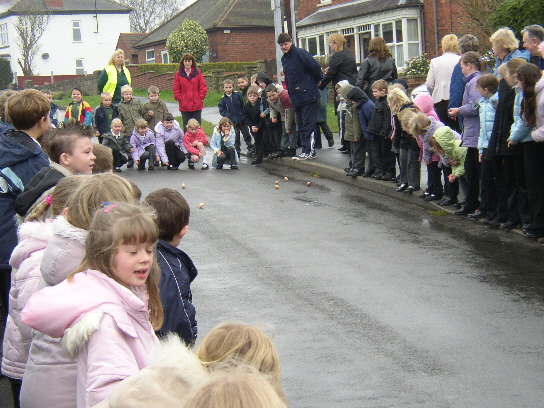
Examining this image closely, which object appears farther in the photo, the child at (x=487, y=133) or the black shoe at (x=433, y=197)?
the black shoe at (x=433, y=197)

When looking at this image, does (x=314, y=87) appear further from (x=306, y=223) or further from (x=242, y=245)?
(x=242, y=245)

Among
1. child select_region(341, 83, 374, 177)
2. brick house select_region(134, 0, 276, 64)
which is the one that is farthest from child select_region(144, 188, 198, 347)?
brick house select_region(134, 0, 276, 64)

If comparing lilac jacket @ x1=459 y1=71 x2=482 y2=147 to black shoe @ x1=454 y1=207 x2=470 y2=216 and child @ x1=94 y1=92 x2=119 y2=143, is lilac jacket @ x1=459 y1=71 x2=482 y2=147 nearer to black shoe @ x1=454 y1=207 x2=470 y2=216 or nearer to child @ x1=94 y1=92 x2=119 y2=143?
black shoe @ x1=454 y1=207 x2=470 y2=216

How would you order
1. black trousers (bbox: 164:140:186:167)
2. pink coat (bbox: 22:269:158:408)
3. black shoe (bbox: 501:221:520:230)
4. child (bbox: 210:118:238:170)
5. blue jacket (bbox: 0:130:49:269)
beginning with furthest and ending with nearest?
black trousers (bbox: 164:140:186:167) → child (bbox: 210:118:238:170) → black shoe (bbox: 501:221:520:230) → blue jacket (bbox: 0:130:49:269) → pink coat (bbox: 22:269:158:408)

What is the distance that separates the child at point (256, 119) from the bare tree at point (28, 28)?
54.4 m

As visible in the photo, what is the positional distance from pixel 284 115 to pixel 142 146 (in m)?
3.23

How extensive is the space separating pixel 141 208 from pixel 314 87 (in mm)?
12498

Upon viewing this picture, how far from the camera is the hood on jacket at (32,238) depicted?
159 inches

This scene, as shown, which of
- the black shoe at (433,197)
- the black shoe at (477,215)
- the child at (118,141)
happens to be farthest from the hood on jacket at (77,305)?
the child at (118,141)

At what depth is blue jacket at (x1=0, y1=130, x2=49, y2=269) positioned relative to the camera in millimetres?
5414

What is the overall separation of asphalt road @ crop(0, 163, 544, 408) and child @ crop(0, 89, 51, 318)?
1785 millimetres

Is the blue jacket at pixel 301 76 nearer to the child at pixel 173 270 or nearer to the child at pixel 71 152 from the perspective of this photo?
the child at pixel 71 152

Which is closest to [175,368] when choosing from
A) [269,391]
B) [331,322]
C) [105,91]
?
[269,391]

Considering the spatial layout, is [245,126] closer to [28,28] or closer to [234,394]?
[234,394]
